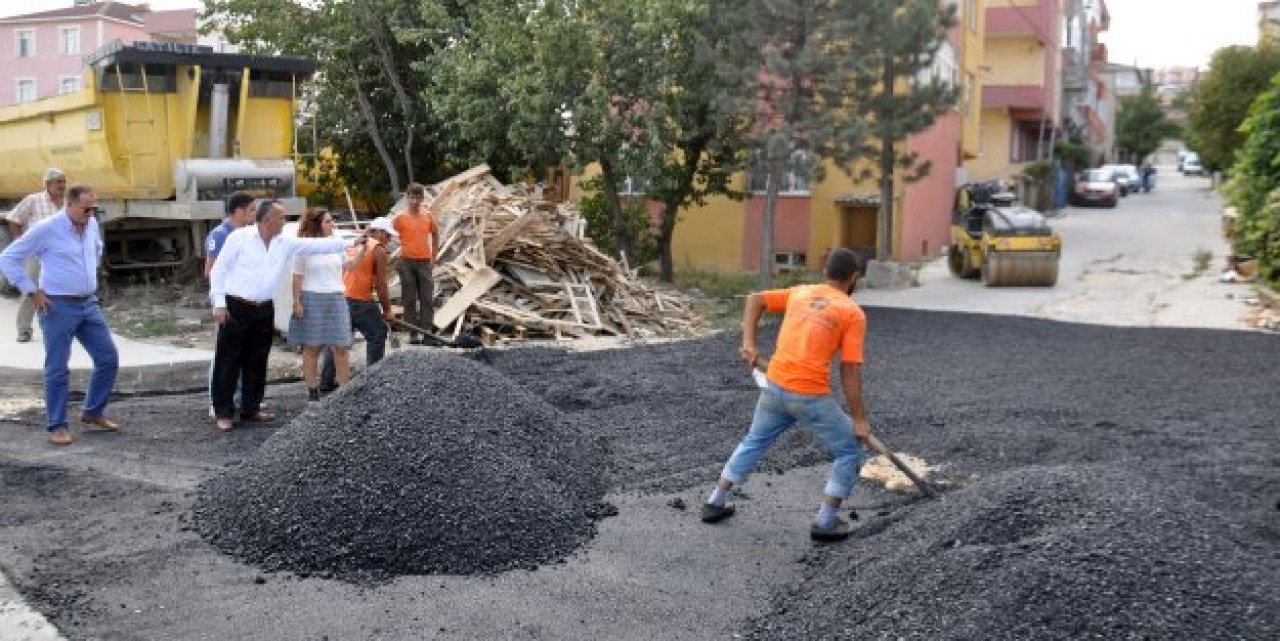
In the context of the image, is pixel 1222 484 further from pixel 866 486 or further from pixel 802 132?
pixel 802 132

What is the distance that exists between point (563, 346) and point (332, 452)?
702 centimetres

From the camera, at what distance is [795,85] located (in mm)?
18094

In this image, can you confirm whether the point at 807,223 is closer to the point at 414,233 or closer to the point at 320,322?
the point at 414,233

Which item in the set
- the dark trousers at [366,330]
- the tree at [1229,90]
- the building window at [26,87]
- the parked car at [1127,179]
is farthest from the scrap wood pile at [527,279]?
the building window at [26,87]

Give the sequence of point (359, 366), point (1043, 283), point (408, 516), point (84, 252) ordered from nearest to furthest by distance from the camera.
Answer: point (408, 516) < point (84, 252) < point (359, 366) < point (1043, 283)

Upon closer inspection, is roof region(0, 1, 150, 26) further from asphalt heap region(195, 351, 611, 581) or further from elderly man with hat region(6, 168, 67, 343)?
asphalt heap region(195, 351, 611, 581)

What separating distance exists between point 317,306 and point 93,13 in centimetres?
6216

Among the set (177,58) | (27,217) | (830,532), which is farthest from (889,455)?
(177,58)

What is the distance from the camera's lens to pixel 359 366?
11539mm

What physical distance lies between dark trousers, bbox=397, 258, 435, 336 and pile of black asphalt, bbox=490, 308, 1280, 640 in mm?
1624

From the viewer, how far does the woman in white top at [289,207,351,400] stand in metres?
9.05

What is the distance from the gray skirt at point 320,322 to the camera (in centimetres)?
913

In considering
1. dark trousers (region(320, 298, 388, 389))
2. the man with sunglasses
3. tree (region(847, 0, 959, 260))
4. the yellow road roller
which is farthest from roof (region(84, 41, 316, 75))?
the yellow road roller

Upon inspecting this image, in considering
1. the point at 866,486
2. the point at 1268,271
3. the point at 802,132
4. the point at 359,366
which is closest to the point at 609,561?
the point at 866,486
